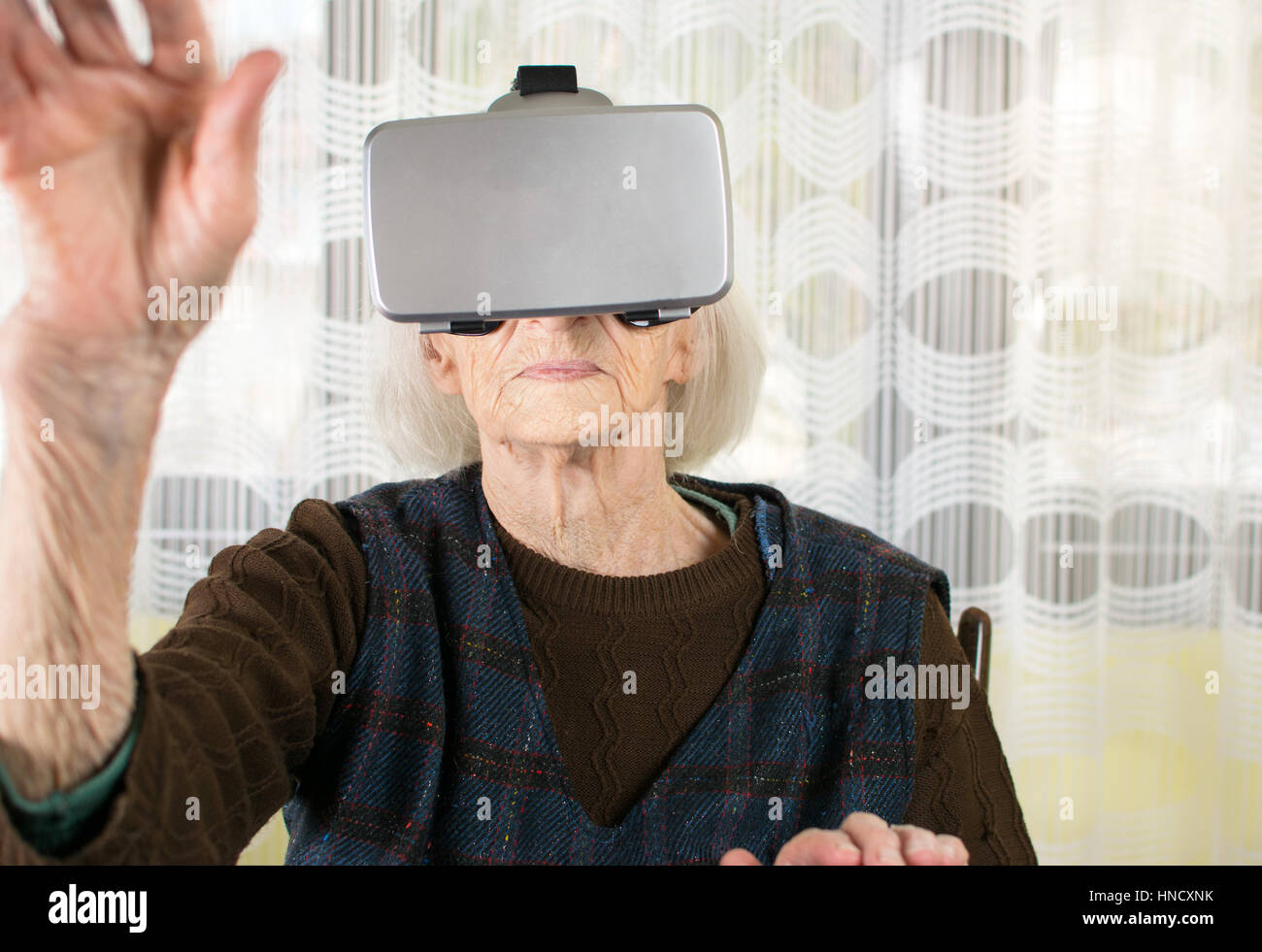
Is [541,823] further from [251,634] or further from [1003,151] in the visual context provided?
[1003,151]

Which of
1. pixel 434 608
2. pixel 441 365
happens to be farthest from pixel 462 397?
pixel 434 608

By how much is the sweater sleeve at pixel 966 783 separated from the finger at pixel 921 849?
0.99 ft

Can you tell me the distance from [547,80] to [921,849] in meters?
0.44

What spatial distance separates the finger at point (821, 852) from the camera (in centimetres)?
50

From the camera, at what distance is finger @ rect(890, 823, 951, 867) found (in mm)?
498

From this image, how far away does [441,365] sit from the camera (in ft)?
2.86

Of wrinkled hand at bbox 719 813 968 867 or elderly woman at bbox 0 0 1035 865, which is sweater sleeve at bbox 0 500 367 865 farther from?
wrinkled hand at bbox 719 813 968 867

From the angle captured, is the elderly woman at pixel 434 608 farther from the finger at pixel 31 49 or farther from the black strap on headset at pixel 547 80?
the black strap on headset at pixel 547 80

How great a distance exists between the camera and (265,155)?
1.68m

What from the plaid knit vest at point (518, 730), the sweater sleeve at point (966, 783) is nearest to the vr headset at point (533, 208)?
the plaid knit vest at point (518, 730)

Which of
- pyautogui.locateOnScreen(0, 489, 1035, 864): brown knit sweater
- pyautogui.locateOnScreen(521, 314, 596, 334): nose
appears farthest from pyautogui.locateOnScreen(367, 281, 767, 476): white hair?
pyautogui.locateOnScreen(521, 314, 596, 334): nose

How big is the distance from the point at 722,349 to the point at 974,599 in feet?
3.56
